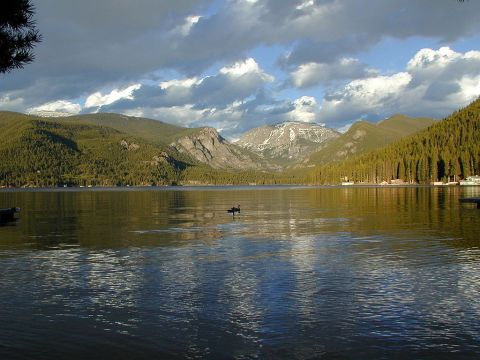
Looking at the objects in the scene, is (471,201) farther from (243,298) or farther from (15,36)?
(15,36)

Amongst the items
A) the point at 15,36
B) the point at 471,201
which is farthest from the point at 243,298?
the point at 471,201

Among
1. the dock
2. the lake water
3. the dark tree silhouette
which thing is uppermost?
the dark tree silhouette

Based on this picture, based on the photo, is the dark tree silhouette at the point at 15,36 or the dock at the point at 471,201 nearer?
the dark tree silhouette at the point at 15,36

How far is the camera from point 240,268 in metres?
35.7

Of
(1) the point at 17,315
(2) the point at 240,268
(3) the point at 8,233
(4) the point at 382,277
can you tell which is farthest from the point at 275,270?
(3) the point at 8,233

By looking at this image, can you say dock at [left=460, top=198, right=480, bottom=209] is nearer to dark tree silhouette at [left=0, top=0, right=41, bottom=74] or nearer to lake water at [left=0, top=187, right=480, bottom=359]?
lake water at [left=0, top=187, right=480, bottom=359]

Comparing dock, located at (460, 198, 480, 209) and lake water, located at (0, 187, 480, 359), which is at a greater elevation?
dock, located at (460, 198, 480, 209)

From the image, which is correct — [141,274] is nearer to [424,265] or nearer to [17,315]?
[17,315]

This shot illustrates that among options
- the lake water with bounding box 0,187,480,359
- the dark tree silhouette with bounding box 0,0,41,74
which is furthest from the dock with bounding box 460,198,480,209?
the dark tree silhouette with bounding box 0,0,41,74

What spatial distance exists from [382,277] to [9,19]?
2492 centimetres

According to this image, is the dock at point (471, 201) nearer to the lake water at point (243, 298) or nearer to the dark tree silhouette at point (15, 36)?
the lake water at point (243, 298)

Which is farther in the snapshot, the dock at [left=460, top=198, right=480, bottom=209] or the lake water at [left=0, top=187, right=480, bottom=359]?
the dock at [left=460, top=198, right=480, bottom=209]

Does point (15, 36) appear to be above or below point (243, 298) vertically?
above

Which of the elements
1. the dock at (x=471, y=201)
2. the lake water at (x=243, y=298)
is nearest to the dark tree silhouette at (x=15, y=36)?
the lake water at (x=243, y=298)
